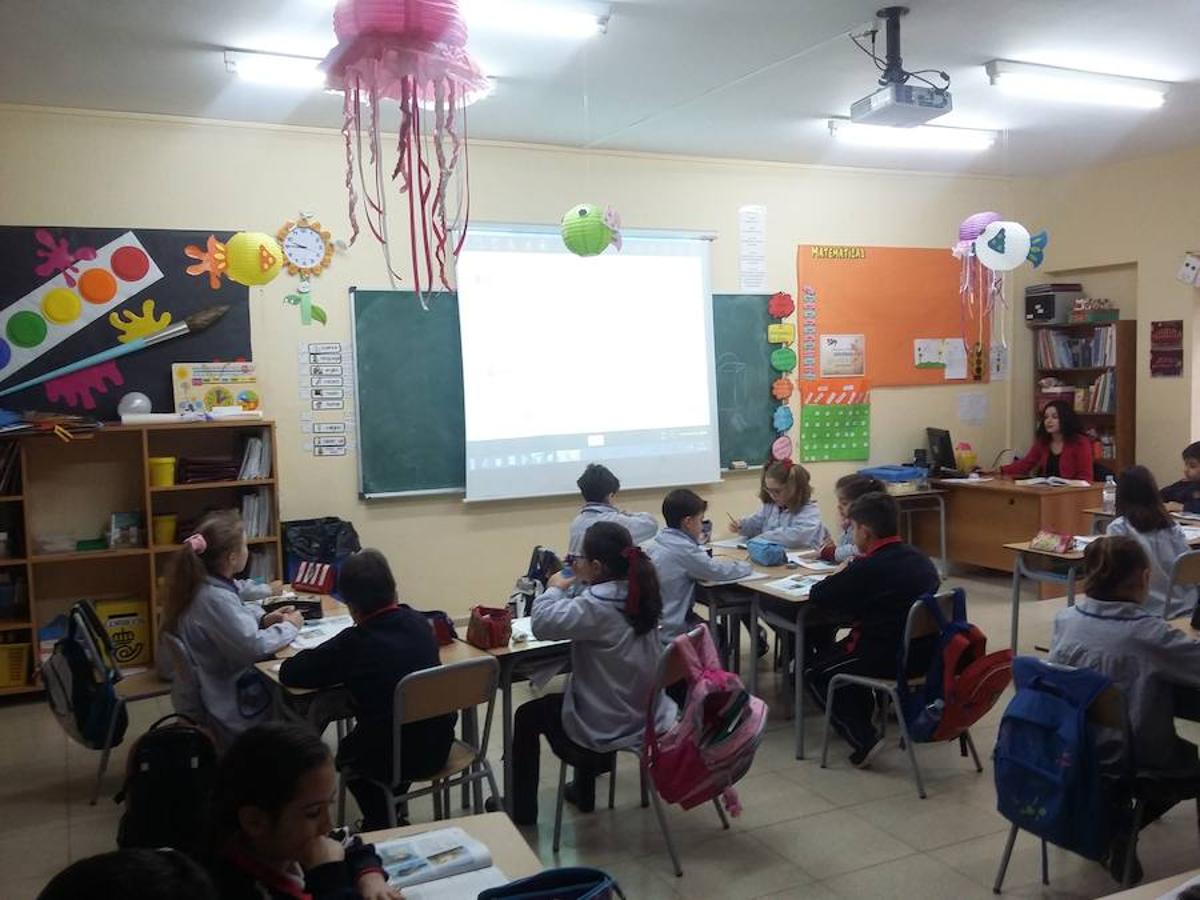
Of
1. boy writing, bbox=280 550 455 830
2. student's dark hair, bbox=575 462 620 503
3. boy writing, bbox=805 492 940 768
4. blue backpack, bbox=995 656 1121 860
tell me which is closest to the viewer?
blue backpack, bbox=995 656 1121 860

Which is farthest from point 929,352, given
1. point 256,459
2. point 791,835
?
point 791,835

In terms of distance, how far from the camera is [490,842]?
2.11m

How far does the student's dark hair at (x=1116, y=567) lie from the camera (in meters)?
3.00

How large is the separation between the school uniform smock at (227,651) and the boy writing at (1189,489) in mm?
5116

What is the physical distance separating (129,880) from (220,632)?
2.47m

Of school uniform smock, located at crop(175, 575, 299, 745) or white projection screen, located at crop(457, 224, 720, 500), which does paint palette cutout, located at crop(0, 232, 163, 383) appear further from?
school uniform smock, located at crop(175, 575, 299, 745)

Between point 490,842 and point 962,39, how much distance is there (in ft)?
14.0

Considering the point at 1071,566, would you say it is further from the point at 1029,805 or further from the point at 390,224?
the point at 390,224

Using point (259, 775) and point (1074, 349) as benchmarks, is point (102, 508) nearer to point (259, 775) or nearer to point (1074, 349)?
point (259, 775)

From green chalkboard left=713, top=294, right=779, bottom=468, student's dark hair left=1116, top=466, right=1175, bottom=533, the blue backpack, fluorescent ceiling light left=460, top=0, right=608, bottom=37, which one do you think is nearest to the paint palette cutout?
fluorescent ceiling light left=460, top=0, right=608, bottom=37

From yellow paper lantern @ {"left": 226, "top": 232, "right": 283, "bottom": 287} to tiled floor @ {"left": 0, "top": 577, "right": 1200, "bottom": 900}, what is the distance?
2.39 metres

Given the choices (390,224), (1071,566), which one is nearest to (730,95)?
(390,224)

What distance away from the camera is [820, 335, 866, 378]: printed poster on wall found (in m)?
7.66

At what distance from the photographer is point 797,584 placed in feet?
14.4
